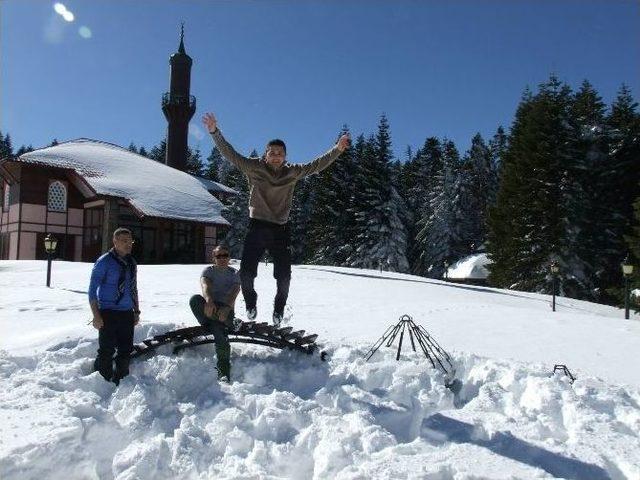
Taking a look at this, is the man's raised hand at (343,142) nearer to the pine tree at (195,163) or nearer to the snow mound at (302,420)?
the snow mound at (302,420)

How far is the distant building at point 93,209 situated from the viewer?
2703 centimetres

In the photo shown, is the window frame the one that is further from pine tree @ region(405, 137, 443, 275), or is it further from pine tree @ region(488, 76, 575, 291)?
pine tree @ region(405, 137, 443, 275)

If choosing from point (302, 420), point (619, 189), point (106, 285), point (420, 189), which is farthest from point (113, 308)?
point (420, 189)

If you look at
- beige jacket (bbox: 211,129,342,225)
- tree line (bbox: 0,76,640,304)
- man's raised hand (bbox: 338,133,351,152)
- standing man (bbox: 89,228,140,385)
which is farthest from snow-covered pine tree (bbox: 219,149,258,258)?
standing man (bbox: 89,228,140,385)

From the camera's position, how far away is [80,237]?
28891mm

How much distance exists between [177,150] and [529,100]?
94.2ft

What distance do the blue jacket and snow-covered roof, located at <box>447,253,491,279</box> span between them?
123ft

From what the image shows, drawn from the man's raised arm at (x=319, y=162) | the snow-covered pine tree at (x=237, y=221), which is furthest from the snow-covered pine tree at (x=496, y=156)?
the man's raised arm at (x=319, y=162)

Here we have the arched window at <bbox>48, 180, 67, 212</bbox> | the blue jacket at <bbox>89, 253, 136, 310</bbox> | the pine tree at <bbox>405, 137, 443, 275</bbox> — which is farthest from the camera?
the pine tree at <bbox>405, 137, 443, 275</bbox>

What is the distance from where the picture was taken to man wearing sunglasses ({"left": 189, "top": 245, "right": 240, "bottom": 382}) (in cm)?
502

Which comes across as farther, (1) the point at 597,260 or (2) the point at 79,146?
(2) the point at 79,146

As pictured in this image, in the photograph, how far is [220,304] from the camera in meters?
5.20

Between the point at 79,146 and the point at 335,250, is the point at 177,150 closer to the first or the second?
the point at 79,146

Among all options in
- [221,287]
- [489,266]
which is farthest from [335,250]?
[221,287]
